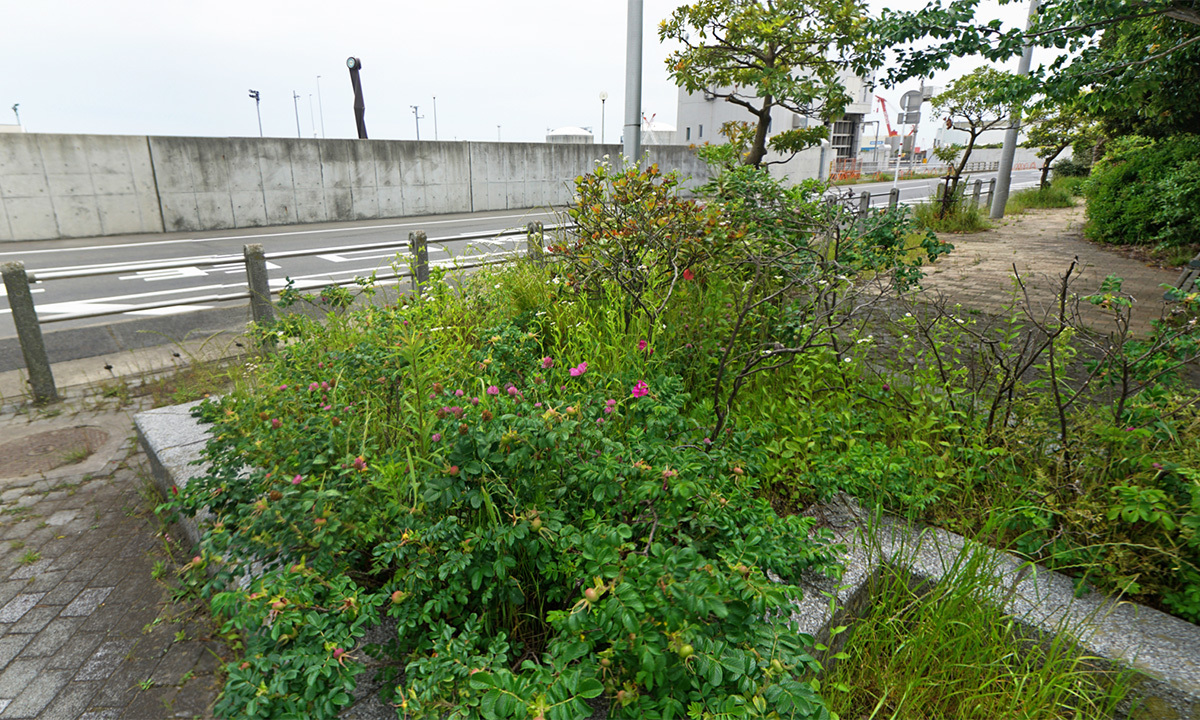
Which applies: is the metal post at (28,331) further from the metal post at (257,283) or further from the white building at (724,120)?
the white building at (724,120)

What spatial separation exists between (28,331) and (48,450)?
1.23m

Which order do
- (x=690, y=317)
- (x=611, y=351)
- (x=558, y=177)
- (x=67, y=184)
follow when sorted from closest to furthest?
(x=611, y=351)
(x=690, y=317)
(x=67, y=184)
(x=558, y=177)

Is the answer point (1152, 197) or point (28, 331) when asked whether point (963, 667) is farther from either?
point (1152, 197)

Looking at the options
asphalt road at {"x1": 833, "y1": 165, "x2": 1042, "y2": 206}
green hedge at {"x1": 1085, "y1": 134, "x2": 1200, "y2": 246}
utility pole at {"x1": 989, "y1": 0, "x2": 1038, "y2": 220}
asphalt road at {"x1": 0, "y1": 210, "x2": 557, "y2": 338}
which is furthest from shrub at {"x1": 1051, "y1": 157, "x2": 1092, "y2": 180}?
asphalt road at {"x1": 0, "y1": 210, "x2": 557, "y2": 338}

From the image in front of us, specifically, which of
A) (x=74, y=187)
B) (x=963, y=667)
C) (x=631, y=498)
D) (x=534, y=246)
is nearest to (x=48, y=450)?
(x=534, y=246)

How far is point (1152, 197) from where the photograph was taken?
33.3ft

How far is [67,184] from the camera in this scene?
1262 centimetres

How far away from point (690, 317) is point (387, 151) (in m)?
15.9

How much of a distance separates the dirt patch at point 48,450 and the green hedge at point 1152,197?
12.7 m

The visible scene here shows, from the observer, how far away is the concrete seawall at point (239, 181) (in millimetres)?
12367

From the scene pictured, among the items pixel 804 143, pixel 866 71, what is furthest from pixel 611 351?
pixel 804 143

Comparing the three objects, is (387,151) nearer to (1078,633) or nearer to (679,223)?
(679,223)

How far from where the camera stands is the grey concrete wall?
12.0m

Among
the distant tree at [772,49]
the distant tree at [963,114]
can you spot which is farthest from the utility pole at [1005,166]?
the distant tree at [772,49]
